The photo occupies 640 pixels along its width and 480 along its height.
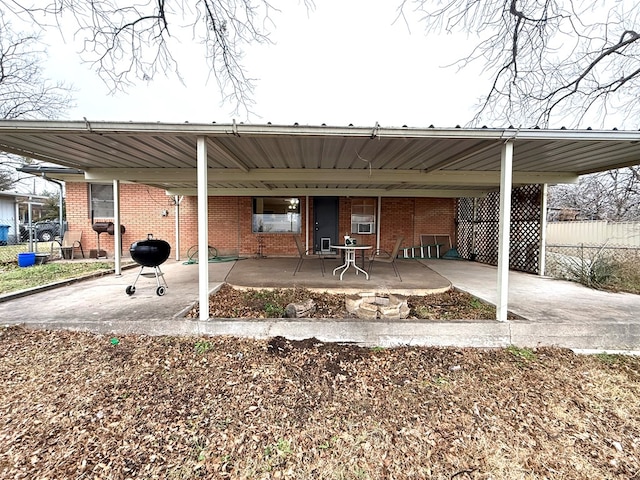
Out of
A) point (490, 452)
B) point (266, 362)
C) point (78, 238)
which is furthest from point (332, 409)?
point (78, 238)

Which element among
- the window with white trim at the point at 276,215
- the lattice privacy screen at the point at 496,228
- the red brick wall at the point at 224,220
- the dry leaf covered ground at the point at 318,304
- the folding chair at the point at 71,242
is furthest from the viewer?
the window with white trim at the point at 276,215

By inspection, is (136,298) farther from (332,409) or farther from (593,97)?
(593,97)

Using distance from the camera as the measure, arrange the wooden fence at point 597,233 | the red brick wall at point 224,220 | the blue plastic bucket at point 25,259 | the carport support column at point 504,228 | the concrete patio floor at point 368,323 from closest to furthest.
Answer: the concrete patio floor at point 368,323, the carport support column at point 504,228, the blue plastic bucket at point 25,259, the wooden fence at point 597,233, the red brick wall at point 224,220

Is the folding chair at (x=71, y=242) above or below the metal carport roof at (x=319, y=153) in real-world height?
below

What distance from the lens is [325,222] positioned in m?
9.77

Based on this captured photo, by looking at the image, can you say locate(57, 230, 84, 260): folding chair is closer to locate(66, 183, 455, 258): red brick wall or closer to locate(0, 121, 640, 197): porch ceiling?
Result: locate(66, 183, 455, 258): red brick wall

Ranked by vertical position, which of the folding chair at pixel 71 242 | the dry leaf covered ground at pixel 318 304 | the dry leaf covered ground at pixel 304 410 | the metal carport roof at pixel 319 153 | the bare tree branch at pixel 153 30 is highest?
the bare tree branch at pixel 153 30

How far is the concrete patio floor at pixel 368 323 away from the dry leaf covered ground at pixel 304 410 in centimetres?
16

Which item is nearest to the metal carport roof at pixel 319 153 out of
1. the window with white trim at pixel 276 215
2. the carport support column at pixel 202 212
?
the carport support column at pixel 202 212

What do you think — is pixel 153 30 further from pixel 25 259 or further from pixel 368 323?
pixel 25 259

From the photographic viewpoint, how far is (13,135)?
135 inches

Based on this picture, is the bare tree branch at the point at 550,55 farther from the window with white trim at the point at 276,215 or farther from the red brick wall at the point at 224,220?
the window with white trim at the point at 276,215

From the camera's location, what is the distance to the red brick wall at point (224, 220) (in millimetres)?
9445

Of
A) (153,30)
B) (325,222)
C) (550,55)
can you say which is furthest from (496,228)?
(153,30)
